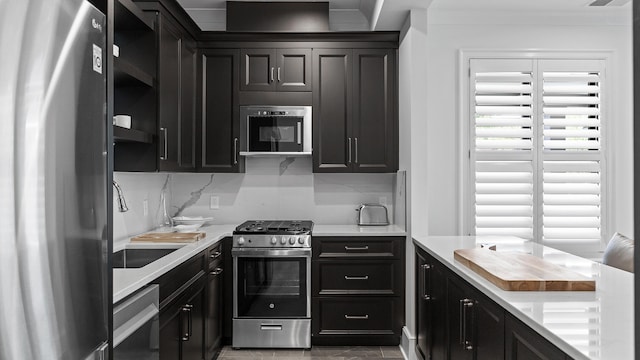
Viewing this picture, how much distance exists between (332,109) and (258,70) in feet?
2.28

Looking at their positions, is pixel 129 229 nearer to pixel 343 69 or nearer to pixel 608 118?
pixel 343 69

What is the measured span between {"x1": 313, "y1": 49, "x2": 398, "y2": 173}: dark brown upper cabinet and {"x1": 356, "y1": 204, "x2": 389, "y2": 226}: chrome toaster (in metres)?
0.35

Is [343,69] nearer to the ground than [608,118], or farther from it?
farther from it

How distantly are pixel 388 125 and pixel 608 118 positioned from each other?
1.75m

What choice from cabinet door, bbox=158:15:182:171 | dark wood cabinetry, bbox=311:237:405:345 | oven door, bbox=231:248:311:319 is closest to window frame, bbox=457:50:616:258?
dark wood cabinetry, bbox=311:237:405:345

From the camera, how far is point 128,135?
2.57 m

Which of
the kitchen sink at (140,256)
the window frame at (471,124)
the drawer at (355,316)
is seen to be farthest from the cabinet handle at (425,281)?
the kitchen sink at (140,256)

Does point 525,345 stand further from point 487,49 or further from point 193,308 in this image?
point 487,49

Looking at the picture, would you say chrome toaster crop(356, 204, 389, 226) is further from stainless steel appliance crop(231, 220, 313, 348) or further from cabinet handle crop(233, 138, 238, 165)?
cabinet handle crop(233, 138, 238, 165)

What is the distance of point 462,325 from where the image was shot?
224 cm

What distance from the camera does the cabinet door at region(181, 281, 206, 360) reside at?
2.68 meters

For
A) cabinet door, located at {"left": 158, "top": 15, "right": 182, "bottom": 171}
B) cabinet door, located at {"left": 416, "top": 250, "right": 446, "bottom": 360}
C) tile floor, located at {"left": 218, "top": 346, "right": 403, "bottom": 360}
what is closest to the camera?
cabinet door, located at {"left": 416, "top": 250, "right": 446, "bottom": 360}

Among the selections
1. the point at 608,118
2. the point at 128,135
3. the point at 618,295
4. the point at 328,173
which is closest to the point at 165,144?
the point at 128,135

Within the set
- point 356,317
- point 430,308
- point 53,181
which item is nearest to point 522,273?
point 430,308
